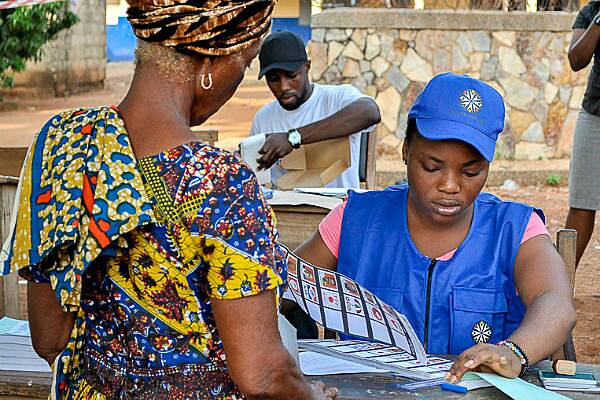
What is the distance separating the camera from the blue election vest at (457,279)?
2.61 m

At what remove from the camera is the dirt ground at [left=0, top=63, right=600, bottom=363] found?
624cm

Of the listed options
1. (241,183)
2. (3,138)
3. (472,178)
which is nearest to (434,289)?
(472,178)

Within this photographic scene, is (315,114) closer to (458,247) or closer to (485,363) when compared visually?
(458,247)

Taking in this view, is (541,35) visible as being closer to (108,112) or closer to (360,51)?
(360,51)

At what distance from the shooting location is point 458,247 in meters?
2.68

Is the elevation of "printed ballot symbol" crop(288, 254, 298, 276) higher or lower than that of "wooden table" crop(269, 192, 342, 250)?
higher

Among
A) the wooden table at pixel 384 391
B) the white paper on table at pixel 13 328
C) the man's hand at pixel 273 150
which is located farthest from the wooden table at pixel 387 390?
the man's hand at pixel 273 150

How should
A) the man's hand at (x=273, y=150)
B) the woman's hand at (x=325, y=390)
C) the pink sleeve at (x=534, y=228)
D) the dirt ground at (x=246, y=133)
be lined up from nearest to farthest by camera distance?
the woman's hand at (x=325, y=390)
the pink sleeve at (x=534, y=228)
the man's hand at (x=273, y=150)
the dirt ground at (x=246, y=133)

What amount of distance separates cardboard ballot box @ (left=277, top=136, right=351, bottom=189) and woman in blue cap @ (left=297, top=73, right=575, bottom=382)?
2159 mm

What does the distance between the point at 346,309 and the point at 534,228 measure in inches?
26.1

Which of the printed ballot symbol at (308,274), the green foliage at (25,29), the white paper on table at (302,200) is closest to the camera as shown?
the printed ballot symbol at (308,274)

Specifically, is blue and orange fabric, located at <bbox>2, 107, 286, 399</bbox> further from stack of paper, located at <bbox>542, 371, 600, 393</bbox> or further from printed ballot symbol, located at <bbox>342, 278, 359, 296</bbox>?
stack of paper, located at <bbox>542, 371, 600, 393</bbox>

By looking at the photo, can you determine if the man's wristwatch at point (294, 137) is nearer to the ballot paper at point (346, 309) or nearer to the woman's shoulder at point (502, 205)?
the woman's shoulder at point (502, 205)

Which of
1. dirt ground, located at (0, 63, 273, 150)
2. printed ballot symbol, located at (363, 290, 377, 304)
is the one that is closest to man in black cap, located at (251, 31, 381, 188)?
printed ballot symbol, located at (363, 290, 377, 304)
